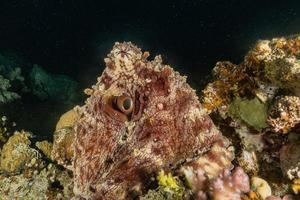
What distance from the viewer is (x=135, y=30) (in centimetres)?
1748

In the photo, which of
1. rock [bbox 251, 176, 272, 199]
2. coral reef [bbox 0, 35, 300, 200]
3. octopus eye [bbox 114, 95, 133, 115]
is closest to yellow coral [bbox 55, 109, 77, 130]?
coral reef [bbox 0, 35, 300, 200]

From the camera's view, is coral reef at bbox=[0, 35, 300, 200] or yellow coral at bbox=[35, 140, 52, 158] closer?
coral reef at bbox=[0, 35, 300, 200]

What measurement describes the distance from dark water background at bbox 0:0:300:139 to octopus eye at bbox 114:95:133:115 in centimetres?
522

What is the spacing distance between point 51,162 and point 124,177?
7.08ft

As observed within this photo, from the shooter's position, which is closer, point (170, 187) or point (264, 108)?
point (170, 187)

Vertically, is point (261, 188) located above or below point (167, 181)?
below

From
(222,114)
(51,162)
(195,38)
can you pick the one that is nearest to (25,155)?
(51,162)

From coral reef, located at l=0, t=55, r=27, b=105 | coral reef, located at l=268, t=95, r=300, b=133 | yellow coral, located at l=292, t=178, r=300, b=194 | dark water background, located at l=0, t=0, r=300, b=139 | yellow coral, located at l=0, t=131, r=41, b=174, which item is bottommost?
yellow coral, located at l=292, t=178, r=300, b=194

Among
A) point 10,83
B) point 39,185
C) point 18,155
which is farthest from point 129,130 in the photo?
point 10,83

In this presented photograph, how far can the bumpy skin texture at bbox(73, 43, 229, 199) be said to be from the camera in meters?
3.12

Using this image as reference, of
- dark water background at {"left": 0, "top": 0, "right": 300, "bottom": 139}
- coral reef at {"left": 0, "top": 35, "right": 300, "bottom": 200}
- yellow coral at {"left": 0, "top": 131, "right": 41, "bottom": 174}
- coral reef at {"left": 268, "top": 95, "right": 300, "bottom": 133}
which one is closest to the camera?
coral reef at {"left": 0, "top": 35, "right": 300, "bottom": 200}

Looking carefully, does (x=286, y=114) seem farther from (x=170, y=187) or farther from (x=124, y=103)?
(x=124, y=103)

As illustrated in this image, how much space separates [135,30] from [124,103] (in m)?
14.7

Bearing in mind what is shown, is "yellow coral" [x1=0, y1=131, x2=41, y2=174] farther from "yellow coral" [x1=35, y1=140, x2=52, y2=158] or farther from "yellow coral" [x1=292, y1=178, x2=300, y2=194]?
"yellow coral" [x1=292, y1=178, x2=300, y2=194]
